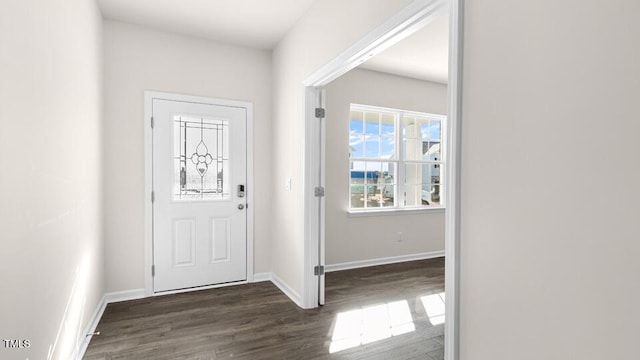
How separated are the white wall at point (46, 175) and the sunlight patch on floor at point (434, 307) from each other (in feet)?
8.72

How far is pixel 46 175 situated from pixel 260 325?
6.09 feet

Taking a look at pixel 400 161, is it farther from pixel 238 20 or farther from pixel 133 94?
pixel 133 94

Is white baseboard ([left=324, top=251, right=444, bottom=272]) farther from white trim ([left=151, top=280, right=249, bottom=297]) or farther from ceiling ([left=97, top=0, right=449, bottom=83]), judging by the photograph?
ceiling ([left=97, top=0, right=449, bottom=83])

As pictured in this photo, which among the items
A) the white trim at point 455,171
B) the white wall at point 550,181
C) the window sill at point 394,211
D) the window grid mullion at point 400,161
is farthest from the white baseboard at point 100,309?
the window grid mullion at point 400,161

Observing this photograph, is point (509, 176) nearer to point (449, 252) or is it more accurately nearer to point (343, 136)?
point (449, 252)

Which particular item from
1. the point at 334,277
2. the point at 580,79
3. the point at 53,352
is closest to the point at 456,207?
the point at 580,79

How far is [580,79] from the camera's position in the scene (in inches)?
42.9

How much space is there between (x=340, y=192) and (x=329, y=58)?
2061 millimetres

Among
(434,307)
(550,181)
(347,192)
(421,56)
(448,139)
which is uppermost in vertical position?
(421,56)

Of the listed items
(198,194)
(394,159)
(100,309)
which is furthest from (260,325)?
(394,159)

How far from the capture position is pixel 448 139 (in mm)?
1588

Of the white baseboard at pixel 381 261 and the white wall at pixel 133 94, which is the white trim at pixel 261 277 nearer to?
the white baseboard at pixel 381 261

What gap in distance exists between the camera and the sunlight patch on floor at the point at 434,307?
2.84 m

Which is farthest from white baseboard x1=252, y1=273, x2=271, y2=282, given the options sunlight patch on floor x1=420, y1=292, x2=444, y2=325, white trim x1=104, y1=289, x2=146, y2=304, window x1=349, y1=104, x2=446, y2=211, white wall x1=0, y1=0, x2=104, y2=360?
sunlight patch on floor x1=420, y1=292, x2=444, y2=325
